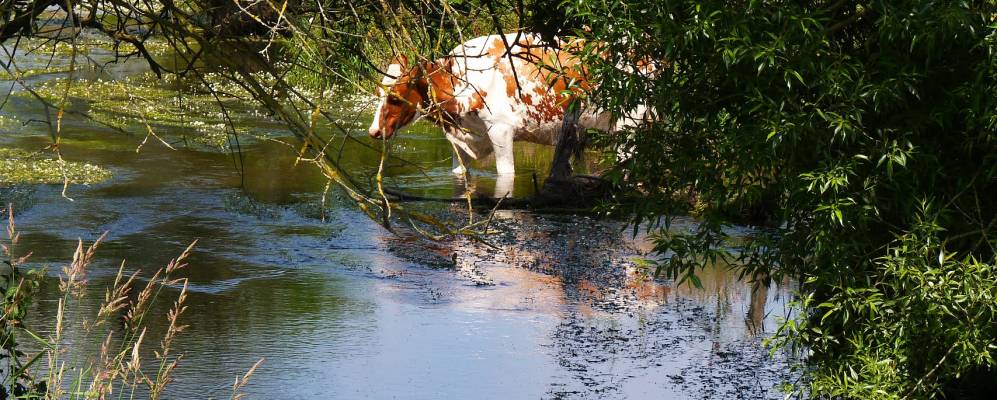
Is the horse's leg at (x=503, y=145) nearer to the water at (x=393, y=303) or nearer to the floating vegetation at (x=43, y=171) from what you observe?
the water at (x=393, y=303)

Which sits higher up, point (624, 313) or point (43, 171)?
point (43, 171)

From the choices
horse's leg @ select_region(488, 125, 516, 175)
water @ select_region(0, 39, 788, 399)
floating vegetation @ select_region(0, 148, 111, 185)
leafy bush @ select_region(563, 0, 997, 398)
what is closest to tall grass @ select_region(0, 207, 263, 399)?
water @ select_region(0, 39, 788, 399)

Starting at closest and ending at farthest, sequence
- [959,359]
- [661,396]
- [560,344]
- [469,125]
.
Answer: [959,359] < [661,396] < [560,344] < [469,125]

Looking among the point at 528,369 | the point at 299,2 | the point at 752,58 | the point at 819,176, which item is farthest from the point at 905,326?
the point at 299,2

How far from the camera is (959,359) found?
5.11m

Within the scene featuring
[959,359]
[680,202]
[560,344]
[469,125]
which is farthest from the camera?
[469,125]

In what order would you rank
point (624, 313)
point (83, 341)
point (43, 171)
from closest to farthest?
point (83, 341) < point (624, 313) < point (43, 171)

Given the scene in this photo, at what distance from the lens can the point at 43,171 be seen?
12.6 metres

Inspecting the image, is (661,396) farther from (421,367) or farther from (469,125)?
(469,125)

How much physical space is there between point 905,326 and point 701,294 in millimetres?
3666

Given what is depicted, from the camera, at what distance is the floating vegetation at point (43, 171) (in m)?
12.1

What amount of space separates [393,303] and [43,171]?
5591 millimetres

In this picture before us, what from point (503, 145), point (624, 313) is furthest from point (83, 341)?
point (503, 145)

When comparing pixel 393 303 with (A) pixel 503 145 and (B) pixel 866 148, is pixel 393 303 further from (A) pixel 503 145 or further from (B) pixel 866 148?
(A) pixel 503 145
